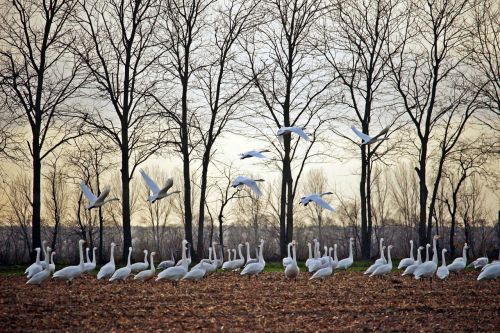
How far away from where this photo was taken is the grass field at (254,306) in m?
15.5

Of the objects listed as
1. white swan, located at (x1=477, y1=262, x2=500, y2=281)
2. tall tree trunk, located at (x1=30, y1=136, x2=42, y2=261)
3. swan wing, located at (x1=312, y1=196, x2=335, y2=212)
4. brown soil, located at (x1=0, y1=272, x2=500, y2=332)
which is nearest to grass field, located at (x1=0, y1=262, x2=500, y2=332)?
brown soil, located at (x1=0, y1=272, x2=500, y2=332)

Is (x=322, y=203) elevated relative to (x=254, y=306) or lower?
elevated

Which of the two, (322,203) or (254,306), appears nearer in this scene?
(254,306)

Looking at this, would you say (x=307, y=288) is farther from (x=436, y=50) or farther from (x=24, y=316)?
(x=436, y=50)

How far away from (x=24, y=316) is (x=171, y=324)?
320cm

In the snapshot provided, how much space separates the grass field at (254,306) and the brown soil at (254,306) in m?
0.02

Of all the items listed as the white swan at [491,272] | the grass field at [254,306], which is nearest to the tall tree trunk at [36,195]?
the grass field at [254,306]

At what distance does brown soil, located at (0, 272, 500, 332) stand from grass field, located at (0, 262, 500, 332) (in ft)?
0.06

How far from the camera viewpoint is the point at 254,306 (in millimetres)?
18156

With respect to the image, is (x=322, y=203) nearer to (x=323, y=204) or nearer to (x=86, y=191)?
(x=323, y=204)

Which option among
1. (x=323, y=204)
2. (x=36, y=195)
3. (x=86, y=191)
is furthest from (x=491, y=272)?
(x=36, y=195)

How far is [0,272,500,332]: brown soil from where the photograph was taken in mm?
15484

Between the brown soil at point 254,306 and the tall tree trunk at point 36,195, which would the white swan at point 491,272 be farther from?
the tall tree trunk at point 36,195

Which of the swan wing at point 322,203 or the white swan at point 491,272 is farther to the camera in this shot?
the swan wing at point 322,203
